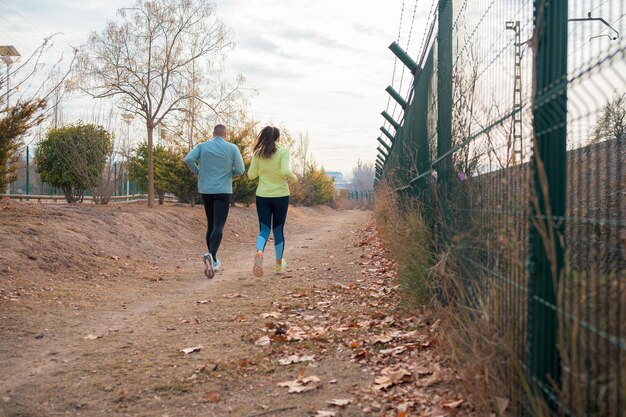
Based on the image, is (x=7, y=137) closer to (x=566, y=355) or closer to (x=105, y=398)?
(x=105, y=398)

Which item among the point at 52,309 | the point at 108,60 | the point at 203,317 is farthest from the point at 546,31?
the point at 108,60

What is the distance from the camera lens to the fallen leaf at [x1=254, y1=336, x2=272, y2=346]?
15.4ft

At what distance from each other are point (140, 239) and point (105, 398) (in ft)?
27.9

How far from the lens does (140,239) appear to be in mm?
11875

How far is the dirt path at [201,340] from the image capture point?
3.51m

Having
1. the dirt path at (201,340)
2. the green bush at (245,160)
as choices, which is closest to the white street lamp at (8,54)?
the dirt path at (201,340)

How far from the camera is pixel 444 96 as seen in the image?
524 cm

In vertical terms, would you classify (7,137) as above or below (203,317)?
above

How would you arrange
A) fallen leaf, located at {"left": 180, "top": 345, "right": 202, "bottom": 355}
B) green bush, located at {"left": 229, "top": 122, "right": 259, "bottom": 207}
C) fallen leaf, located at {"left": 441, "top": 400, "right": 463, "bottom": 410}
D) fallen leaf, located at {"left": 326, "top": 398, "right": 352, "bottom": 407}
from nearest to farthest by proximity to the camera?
fallen leaf, located at {"left": 441, "top": 400, "right": 463, "bottom": 410} < fallen leaf, located at {"left": 326, "top": 398, "right": 352, "bottom": 407} < fallen leaf, located at {"left": 180, "top": 345, "right": 202, "bottom": 355} < green bush, located at {"left": 229, "top": 122, "right": 259, "bottom": 207}

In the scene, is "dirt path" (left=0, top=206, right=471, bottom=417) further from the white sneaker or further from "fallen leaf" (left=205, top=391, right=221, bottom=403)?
the white sneaker

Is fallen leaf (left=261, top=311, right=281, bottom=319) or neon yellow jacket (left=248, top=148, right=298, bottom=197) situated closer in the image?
fallen leaf (left=261, top=311, right=281, bottom=319)

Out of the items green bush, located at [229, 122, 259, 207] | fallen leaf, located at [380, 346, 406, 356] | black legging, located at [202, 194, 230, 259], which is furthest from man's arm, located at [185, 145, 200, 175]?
green bush, located at [229, 122, 259, 207]

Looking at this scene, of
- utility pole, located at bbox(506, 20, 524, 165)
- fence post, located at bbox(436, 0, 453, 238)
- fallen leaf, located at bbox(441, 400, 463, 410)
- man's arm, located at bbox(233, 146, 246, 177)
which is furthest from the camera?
man's arm, located at bbox(233, 146, 246, 177)

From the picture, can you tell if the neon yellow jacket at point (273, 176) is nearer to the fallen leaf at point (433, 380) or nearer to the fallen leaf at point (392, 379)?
the fallen leaf at point (392, 379)
